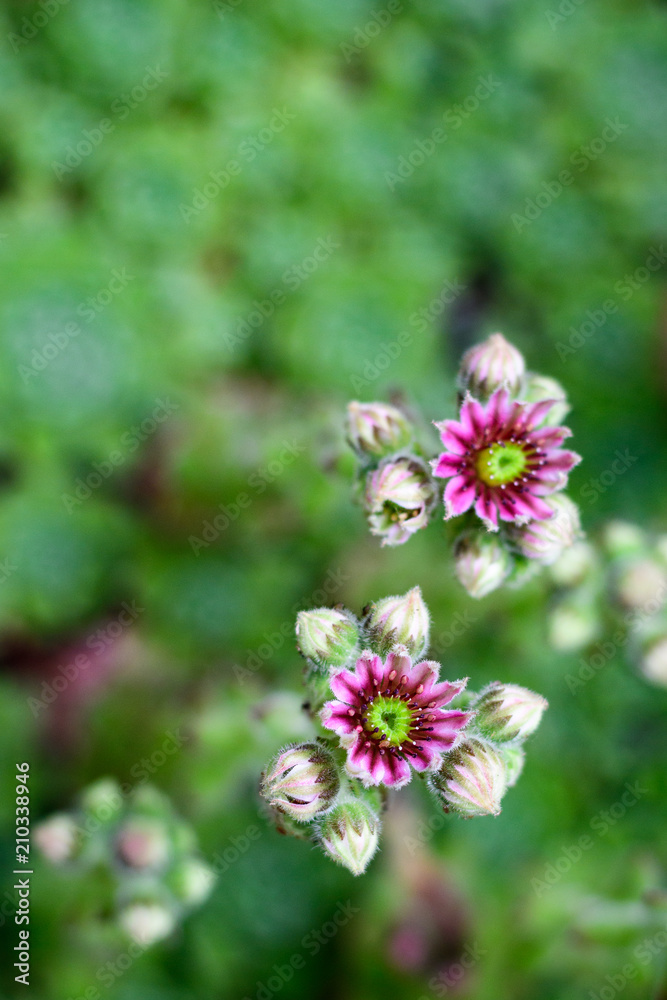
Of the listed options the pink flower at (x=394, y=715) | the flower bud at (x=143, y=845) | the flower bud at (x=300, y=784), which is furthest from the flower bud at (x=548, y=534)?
the flower bud at (x=143, y=845)

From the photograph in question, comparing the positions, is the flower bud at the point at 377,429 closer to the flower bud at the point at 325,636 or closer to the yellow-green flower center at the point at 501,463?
the yellow-green flower center at the point at 501,463

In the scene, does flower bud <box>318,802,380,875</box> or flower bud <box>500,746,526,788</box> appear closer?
flower bud <box>318,802,380,875</box>

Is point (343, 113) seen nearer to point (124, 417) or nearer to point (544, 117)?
point (544, 117)

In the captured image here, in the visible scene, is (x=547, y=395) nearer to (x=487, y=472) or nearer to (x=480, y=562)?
(x=487, y=472)

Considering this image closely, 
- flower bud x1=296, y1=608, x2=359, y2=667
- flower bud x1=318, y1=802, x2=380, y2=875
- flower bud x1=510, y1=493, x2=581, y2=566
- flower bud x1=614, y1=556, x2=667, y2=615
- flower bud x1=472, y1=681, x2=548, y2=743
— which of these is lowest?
flower bud x1=318, y1=802, x2=380, y2=875

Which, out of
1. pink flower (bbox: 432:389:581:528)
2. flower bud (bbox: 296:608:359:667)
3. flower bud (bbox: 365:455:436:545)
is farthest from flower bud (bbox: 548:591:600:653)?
flower bud (bbox: 296:608:359:667)

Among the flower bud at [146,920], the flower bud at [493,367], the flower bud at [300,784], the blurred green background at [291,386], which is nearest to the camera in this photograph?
the flower bud at [300,784]

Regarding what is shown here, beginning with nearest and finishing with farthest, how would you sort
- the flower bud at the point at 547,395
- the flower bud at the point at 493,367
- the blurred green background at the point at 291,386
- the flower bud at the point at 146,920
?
the flower bud at the point at 493,367
the flower bud at the point at 547,395
the flower bud at the point at 146,920
the blurred green background at the point at 291,386

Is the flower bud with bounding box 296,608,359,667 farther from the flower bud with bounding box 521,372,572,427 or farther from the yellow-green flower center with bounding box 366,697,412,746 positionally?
the flower bud with bounding box 521,372,572,427

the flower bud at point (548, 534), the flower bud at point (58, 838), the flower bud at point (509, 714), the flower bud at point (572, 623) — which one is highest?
the flower bud at point (548, 534)

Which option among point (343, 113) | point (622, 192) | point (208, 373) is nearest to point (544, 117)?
point (622, 192)
